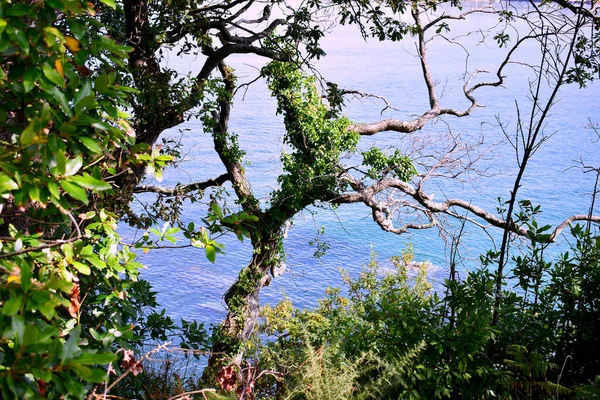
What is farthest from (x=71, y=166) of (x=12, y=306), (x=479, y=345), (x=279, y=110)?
(x=279, y=110)

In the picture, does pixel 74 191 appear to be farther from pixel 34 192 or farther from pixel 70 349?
pixel 70 349

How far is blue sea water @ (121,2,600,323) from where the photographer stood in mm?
11102

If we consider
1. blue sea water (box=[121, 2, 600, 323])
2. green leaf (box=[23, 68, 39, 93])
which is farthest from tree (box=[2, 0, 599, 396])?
green leaf (box=[23, 68, 39, 93])

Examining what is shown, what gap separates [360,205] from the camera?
47.5 ft

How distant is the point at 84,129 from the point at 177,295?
9.63 metres

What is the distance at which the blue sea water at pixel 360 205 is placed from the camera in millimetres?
11102

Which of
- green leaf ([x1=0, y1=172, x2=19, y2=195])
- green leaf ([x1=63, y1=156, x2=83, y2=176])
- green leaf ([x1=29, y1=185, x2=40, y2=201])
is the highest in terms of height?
green leaf ([x1=63, y1=156, x2=83, y2=176])

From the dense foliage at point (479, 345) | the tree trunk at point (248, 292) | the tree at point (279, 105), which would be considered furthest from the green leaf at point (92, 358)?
the tree trunk at point (248, 292)

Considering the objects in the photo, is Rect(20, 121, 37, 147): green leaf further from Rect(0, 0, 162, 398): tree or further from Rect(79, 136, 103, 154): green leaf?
Rect(79, 136, 103, 154): green leaf

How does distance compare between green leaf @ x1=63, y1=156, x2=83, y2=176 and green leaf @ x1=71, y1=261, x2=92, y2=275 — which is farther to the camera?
green leaf @ x1=71, y1=261, x2=92, y2=275

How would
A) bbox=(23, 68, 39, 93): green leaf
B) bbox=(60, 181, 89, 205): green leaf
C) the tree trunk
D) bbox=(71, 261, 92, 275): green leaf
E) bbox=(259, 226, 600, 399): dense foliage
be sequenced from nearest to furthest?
bbox=(60, 181, 89, 205): green leaf → bbox=(23, 68, 39, 93): green leaf → bbox=(71, 261, 92, 275): green leaf → bbox=(259, 226, 600, 399): dense foliage → the tree trunk

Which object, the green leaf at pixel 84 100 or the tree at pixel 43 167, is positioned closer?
the tree at pixel 43 167

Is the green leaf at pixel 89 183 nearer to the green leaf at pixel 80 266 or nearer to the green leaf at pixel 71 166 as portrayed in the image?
the green leaf at pixel 71 166

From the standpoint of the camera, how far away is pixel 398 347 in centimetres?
313
